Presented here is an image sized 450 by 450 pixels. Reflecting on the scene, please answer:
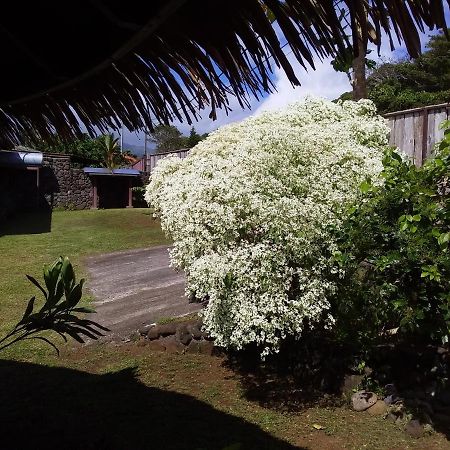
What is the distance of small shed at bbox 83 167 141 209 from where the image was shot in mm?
22781

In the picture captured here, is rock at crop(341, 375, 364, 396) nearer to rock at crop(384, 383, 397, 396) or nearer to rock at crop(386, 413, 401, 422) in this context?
rock at crop(384, 383, 397, 396)

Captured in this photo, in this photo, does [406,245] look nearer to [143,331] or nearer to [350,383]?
[350,383]

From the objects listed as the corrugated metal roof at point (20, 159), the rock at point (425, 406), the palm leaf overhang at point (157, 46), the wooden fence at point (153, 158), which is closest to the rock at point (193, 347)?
the rock at point (425, 406)

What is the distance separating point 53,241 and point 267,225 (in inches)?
423

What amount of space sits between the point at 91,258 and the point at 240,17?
11.2m

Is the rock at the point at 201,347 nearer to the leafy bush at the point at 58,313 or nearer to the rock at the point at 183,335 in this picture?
the rock at the point at 183,335

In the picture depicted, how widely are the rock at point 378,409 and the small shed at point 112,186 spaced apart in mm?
19672

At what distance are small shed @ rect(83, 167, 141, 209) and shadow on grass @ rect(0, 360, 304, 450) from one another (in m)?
17.8

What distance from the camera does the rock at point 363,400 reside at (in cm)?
480

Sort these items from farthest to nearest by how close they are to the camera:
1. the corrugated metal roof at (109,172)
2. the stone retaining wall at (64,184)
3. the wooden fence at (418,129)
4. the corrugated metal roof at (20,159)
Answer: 1. the corrugated metal roof at (109,172)
2. the stone retaining wall at (64,184)
3. the corrugated metal roof at (20,159)
4. the wooden fence at (418,129)

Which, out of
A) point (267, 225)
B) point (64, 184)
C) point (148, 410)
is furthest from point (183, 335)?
point (64, 184)

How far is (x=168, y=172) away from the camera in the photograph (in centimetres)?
754

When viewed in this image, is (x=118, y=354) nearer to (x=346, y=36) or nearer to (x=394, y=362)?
(x=394, y=362)

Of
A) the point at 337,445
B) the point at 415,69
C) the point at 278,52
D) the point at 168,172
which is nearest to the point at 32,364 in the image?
the point at 168,172
